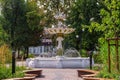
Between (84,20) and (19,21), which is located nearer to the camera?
(84,20)

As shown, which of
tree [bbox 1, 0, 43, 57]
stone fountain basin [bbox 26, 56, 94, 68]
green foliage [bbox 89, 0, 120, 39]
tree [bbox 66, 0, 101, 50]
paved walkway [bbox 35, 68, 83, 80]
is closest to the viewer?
green foliage [bbox 89, 0, 120, 39]


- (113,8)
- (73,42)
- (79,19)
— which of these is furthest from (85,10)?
(113,8)

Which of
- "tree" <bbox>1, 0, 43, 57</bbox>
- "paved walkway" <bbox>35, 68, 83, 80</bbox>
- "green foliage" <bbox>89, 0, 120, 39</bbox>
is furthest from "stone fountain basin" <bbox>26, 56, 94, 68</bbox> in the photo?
"tree" <bbox>1, 0, 43, 57</bbox>

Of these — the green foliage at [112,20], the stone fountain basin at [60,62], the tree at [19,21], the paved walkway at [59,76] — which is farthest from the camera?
the tree at [19,21]

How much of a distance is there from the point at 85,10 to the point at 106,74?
90.7ft

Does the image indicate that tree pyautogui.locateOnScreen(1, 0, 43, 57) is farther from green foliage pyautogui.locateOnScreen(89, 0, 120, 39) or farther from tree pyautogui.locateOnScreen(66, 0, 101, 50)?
green foliage pyautogui.locateOnScreen(89, 0, 120, 39)

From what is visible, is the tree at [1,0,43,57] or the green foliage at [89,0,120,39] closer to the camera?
the green foliage at [89,0,120,39]

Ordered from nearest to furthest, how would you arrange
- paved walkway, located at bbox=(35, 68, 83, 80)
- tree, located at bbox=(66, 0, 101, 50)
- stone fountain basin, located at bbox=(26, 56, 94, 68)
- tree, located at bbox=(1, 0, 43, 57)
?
paved walkway, located at bbox=(35, 68, 83, 80) < stone fountain basin, located at bbox=(26, 56, 94, 68) < tree, located at bbox=(66, 0, 101, 50) < tree, located at bbox=(1, 0, 43, 57)

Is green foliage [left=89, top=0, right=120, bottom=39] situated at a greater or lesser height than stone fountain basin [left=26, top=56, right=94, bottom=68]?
greater

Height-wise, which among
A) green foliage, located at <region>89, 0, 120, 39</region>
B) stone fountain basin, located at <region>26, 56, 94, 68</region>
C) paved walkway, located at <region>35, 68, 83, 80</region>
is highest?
green foliage, located at <region>89, 0, 120, 39</region>

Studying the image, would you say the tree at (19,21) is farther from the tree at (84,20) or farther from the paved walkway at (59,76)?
the paved walkway at (59,76)

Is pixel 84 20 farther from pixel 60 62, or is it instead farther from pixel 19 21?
pixel 60 62

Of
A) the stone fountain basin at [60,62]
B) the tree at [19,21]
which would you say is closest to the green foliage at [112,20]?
the stone fountain basin at [60,62]

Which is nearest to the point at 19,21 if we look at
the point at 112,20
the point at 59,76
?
the point at 59,76
